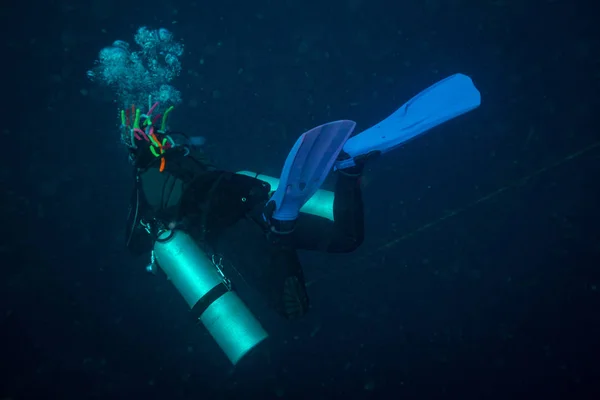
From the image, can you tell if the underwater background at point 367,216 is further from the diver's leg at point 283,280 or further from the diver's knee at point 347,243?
the diver's leg at point 283,280

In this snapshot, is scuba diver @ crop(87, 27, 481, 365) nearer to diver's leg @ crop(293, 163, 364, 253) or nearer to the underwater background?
diver's leg @ crop(293, 163, 364, 253)

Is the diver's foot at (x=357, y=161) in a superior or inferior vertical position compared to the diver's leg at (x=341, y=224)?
superior

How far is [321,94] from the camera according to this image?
4.68 meters

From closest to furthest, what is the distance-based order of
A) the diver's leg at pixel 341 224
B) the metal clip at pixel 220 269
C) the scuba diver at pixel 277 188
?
1. the scuba diver at pixel 277 188
2. the diver's leg at pixel 341 224
3. the metal clip at pixel 220 269

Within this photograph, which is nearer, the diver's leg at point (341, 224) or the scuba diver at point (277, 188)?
the scuba diver at point (277, 188)

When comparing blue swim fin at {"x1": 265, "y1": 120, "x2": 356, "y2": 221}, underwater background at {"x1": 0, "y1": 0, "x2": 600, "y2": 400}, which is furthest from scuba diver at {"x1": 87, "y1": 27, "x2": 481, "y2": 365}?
underwater background at {"x1": 0, "y1": 0, "x2": 600, "y2": 400}

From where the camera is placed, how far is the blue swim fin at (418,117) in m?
2.86

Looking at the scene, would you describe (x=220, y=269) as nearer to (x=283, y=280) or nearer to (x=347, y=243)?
(x=283, y=280)

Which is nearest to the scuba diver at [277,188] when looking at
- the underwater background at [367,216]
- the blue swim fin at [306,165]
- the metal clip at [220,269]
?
the blue swim fin at [306,165]

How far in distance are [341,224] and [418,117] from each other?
45.4 inches

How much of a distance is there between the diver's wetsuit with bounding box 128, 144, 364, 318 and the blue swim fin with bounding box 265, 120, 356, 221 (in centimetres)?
26

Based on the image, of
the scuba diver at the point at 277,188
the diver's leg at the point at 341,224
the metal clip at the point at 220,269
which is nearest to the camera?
the scuba diver at the point at 277,188

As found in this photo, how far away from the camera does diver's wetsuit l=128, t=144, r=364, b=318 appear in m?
2.69

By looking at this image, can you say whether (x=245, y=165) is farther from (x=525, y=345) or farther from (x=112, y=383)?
(x=525, y=345)
